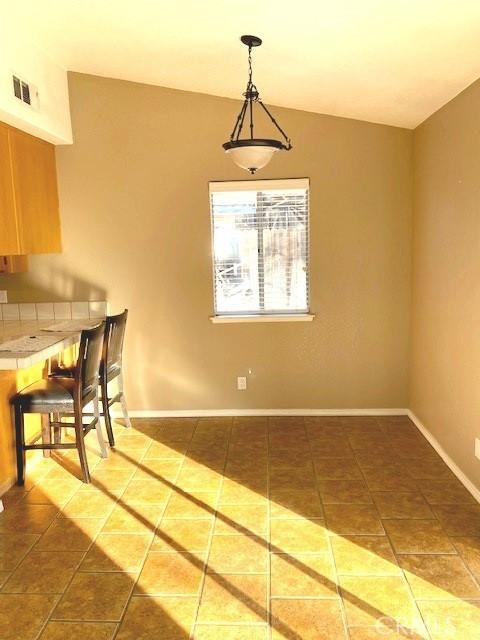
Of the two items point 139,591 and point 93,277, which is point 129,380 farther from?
point 139,591

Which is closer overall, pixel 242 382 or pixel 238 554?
pixel 238 554

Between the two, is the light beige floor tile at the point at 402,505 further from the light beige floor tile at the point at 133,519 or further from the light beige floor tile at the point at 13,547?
the light beige floor tile at the point at 13,547

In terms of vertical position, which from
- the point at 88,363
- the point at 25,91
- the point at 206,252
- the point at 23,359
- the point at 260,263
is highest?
the point at 25,91

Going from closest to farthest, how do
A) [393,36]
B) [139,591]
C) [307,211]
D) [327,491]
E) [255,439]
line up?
[139,591], [393,36], [327,491], [255,439], [307,211]

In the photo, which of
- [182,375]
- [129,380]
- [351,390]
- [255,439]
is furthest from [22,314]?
[351,390]

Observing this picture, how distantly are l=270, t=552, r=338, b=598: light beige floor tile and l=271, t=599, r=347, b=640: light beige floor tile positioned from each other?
6 cm

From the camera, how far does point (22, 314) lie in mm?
4555

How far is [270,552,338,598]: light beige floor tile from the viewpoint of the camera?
230cm

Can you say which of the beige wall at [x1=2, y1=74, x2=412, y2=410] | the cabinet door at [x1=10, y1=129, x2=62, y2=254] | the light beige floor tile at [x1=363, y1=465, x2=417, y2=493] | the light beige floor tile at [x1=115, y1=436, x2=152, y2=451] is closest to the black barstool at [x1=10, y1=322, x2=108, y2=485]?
the light beige floor tile at [x1=115, y1=436, x2=152, y2=451]

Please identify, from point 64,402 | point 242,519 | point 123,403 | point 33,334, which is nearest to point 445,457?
point 242,519

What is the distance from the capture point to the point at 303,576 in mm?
2406

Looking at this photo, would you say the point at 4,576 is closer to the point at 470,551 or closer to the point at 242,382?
the point at 470,551

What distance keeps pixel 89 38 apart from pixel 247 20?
1.26m

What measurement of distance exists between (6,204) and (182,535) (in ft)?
8.17
